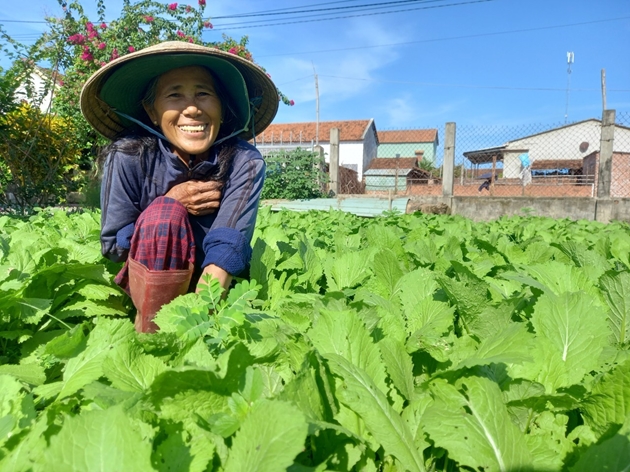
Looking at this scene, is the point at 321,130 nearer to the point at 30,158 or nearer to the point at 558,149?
the point at 558,149

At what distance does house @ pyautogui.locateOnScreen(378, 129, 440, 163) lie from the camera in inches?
2293

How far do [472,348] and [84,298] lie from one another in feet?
5.03

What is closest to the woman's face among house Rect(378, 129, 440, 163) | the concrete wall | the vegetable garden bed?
the vegetable garden bed

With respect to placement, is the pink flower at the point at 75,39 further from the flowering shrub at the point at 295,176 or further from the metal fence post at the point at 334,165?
the metal fence post at the point at 334,165

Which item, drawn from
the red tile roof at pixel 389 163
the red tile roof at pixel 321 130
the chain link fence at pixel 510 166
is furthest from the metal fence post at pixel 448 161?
the red tile roof at pixel 389 163

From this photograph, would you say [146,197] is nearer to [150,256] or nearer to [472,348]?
[150,256]

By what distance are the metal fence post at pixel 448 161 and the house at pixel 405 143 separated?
47.0 metres

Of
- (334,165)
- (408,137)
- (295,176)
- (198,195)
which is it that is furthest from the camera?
(408,137)


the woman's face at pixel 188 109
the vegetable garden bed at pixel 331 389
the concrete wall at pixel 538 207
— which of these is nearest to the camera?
the vegetable garden bed at pixel 331 389

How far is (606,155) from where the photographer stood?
32.4 feet

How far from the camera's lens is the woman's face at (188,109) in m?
2.10

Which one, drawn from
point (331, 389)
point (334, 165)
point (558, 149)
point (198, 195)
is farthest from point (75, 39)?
point (558, 149)

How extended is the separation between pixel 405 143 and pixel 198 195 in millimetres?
61018

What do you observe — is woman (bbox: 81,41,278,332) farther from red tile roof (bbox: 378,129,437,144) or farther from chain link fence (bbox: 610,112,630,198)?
red tile roof (bbox: 378,129,437,144)
